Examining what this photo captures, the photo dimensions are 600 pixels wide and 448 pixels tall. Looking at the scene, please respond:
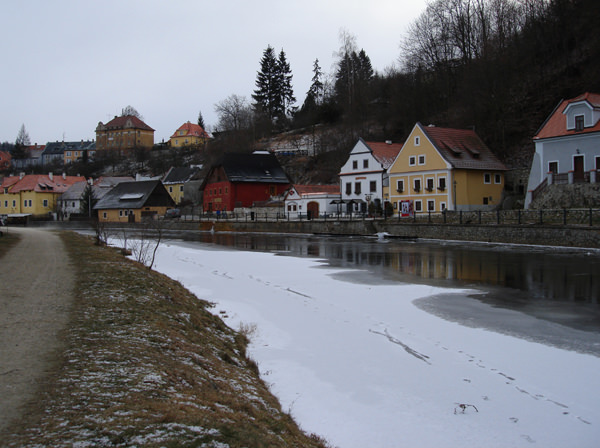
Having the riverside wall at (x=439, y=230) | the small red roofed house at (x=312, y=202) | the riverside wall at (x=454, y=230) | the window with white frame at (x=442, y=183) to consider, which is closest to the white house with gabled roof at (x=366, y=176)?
the small red roofed house at (x=312, y=202)

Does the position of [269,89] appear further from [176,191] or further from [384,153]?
[384,153]

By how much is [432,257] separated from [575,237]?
970 centimetres

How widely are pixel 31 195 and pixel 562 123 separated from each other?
9159 cm

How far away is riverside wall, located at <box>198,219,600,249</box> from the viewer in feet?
98.1

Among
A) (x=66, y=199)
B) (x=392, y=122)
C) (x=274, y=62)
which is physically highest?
(x=274, y=62)

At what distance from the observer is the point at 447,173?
4700 centimetres

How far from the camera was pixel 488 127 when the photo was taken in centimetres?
5384

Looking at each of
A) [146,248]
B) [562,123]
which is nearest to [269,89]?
[562,123]

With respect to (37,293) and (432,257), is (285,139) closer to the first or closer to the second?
(432,257)

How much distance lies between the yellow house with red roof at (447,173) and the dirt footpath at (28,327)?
38213 mm

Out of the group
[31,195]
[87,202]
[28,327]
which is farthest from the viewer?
[31,195]

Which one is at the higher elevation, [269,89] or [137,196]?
[269,89]

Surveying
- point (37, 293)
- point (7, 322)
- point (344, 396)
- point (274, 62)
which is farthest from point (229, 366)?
point (274, 62)

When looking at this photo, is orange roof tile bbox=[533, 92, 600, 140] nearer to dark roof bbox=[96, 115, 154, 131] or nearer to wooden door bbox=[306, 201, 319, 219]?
wooden door bbox=[306, 201, 319, 219]
